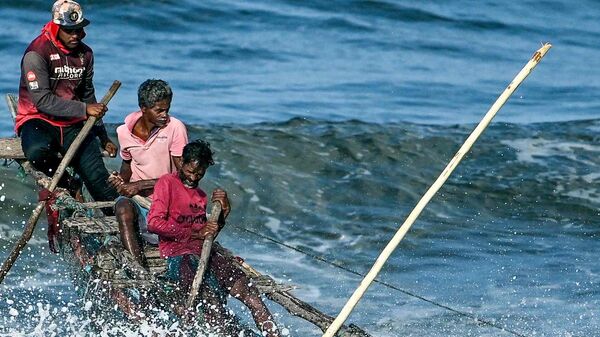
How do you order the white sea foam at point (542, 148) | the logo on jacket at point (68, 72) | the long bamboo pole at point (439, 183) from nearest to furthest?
the long bamboo pole at point (439, 183)
the logo on jacket at point (68, 72)
the white sea foam at point (542, 148)

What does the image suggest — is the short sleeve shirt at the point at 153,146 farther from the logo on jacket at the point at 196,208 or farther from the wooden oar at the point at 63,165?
the logo on jacket at the point at 196,208

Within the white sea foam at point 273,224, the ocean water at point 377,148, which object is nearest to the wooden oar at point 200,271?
the ocean water at point 377,148

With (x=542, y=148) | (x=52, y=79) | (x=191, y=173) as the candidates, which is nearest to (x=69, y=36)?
(x=52, y=79)

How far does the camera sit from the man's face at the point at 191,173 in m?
6.51

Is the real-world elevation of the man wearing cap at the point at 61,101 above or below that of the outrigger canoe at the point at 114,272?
above

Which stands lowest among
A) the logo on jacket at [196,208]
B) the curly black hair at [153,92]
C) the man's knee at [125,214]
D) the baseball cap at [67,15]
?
the man's knee at [125,214]

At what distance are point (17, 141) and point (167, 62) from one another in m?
9.52

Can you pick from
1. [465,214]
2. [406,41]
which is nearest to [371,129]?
[465,214]

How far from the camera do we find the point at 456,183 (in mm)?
13055

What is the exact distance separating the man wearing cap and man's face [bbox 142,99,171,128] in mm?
393

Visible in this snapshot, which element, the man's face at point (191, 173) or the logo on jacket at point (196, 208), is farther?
the logo on jacket at point (196, 208)

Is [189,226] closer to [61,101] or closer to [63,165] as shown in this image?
[63,165]

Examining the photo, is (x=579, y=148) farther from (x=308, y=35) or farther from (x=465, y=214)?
(x=308, y=35)

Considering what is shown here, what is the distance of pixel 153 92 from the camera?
23.0ft
